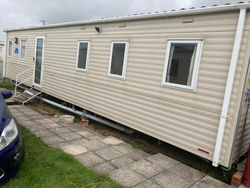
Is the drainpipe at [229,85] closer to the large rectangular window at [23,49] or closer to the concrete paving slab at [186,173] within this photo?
the concrete paving slab at [186,173]

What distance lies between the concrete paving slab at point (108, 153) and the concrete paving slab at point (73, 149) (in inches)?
11.9

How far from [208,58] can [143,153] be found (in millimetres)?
2233

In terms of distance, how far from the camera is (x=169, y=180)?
10.1ft

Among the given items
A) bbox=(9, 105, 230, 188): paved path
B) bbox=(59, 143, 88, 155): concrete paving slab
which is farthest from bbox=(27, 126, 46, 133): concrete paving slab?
bbox=(59, 143, 88, 155): concrete paving slab

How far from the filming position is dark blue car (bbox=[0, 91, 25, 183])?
97.4 inches

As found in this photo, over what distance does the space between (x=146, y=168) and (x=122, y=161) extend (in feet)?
1.71

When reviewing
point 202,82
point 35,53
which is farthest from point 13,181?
point 35,53

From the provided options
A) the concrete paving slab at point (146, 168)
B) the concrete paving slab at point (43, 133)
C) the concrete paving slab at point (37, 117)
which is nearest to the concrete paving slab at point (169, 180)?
the concrete paving slab at point (146, 168)

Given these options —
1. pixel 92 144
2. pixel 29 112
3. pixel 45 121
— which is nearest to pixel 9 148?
pixel 92 144

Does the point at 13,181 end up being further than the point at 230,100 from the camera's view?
No

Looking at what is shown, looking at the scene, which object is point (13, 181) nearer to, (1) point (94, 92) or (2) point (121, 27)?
(1) point (94, 92)

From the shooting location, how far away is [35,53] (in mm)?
8539

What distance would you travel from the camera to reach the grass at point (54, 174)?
2695mm

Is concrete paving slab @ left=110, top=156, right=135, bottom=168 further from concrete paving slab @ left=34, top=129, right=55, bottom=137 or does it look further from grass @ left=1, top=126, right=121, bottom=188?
concrete paving slab @ left=34, top=129, right=55, bottom=137
